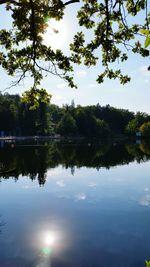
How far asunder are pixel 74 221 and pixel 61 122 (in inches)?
4585

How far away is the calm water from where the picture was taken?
11.4 m

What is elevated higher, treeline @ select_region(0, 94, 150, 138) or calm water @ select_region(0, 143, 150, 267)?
treeline @ select_region(0, 94, 150, 138)

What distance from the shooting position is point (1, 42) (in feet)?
24.6

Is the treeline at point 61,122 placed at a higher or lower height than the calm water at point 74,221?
higher

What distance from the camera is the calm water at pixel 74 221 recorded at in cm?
1136

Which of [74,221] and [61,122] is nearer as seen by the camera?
[74,221]

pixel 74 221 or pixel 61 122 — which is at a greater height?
pixel 61 122

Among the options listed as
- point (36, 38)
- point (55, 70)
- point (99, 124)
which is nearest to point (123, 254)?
point (55, 70)

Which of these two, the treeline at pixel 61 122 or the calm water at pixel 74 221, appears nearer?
the calm water at pixel 74 221

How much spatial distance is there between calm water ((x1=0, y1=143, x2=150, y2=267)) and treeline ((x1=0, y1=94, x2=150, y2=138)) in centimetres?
8924

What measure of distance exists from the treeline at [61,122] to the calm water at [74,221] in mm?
89243

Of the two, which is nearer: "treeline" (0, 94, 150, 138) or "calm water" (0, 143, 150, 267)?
"calm water" (0, 143, 150, 267)

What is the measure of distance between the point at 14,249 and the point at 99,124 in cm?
13763

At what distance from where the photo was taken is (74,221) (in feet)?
53.0
